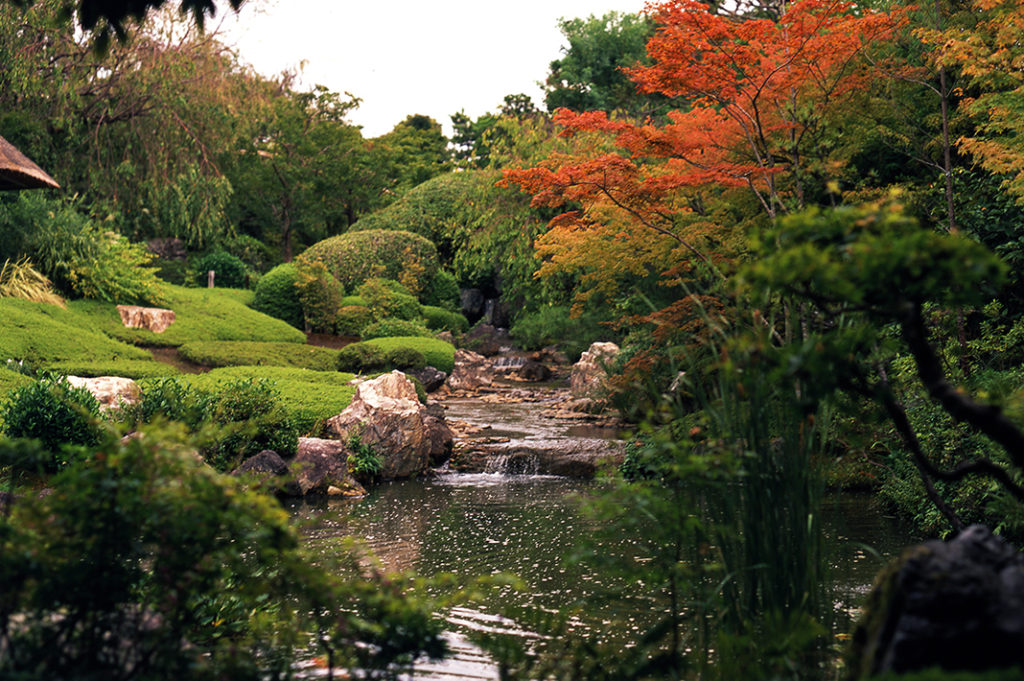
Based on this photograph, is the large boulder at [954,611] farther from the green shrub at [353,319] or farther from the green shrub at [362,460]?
the green shrub at [353,319]

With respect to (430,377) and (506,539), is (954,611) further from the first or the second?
(430,377)

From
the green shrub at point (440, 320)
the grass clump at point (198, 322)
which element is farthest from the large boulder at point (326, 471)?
the green shrub at point (440, 320)

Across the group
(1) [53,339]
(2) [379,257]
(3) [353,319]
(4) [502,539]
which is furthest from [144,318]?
(4) [502,539]

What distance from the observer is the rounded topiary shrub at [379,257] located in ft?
70.7

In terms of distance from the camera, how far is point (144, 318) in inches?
555

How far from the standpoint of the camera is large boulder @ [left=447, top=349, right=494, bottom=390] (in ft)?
52.0

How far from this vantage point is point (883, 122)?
27.6 ft

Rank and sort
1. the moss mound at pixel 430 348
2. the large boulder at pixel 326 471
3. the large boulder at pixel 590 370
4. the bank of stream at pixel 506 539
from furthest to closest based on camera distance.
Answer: the moss mound at pixel 430 348
the large boulder at pixel 590 370
the large boulder at pixel 326 471
the bank of stream at pixel 506 539

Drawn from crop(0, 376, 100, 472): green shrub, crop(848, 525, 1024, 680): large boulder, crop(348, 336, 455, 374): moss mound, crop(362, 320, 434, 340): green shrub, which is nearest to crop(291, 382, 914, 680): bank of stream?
crop(848, 525, 1024, 680): large boulder

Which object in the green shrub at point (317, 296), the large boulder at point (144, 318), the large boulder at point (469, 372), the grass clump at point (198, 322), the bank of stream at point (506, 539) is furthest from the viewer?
the green shrub at point (317, 296)

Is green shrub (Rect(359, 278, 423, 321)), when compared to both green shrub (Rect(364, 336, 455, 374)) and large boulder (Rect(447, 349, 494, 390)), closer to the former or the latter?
large boulder (Rect(447, 349, 494, 390))

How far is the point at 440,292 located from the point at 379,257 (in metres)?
2.16

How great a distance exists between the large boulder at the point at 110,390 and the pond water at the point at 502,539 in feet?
7.95

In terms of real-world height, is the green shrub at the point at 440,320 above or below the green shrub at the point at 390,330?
above
